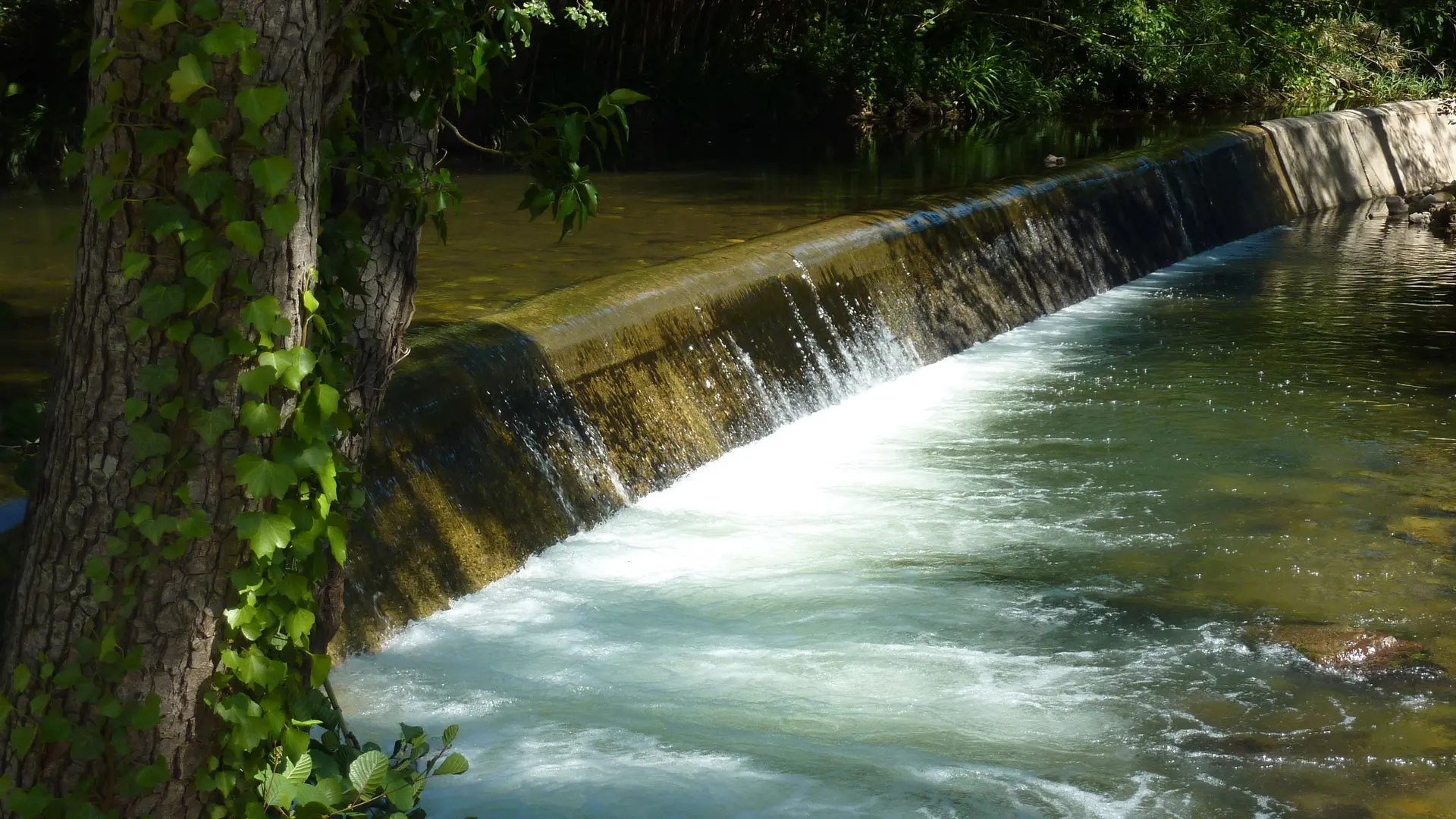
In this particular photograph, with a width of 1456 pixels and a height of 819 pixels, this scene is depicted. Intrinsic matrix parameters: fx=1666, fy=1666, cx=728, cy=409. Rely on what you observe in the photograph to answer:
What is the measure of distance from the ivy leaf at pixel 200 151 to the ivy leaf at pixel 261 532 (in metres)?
0.60

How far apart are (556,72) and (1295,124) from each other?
25.2 ft

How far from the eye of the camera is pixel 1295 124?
16.4 m

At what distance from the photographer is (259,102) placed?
271 centimetres

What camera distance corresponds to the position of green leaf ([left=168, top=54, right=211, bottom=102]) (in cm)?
262

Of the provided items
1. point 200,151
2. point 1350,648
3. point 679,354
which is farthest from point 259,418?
point 679,354

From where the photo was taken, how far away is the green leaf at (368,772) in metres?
3.09

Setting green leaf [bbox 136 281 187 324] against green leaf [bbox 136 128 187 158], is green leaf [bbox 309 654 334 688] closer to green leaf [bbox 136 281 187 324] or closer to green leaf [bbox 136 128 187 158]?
green leaf [bbox 136 281 187 324]

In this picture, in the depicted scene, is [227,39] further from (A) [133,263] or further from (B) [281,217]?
(A) [133,263]

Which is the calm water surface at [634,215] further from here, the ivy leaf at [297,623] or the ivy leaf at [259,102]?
the ivy leaf at [259,102]

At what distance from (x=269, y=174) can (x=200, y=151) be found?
134 mm

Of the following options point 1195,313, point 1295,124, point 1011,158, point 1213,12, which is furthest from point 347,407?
point 1213,12

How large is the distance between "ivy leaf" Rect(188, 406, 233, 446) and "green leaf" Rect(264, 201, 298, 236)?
33cm

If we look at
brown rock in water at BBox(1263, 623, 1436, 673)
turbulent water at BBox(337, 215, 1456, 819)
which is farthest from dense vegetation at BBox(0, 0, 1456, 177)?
brown rock in water at BBox(1263, 623, 1436, 673)

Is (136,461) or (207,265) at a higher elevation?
(207,265)
